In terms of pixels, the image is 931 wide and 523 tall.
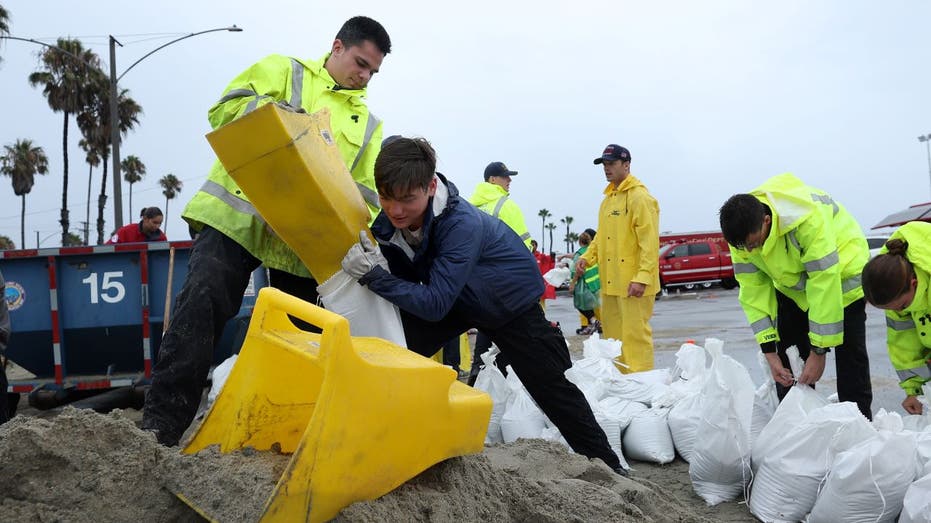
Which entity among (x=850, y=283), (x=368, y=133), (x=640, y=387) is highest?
(x=368, y=133)

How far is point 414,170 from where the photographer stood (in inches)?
96.6

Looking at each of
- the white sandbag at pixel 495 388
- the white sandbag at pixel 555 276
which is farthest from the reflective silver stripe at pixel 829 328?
the white sandbag at pixel 555 276

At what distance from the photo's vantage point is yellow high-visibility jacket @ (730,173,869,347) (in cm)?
324

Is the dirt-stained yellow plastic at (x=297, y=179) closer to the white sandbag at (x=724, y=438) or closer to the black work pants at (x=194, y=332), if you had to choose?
the black work pants at (x=194, y=332)

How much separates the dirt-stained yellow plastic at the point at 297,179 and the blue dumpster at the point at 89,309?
367 centimetres

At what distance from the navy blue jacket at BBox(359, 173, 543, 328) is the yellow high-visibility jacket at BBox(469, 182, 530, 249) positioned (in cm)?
298

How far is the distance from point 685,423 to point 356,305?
195cm

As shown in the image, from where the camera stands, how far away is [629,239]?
18.0 feet

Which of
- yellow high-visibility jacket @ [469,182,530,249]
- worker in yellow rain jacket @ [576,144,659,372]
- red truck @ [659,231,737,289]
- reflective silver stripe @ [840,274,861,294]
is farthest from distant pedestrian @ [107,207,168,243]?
red truck @ [659,231,737,289]

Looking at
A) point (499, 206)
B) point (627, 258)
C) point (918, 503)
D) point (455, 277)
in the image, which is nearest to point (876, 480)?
point (918, 503)

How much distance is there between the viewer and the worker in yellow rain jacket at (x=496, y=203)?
5.96 m

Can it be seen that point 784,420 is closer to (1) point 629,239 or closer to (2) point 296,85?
(2) point 296,85

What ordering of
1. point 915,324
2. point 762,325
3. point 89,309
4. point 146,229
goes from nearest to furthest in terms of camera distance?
point 915,324, point 762,325, point 89,309, point 146,229

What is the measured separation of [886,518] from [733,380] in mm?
764
